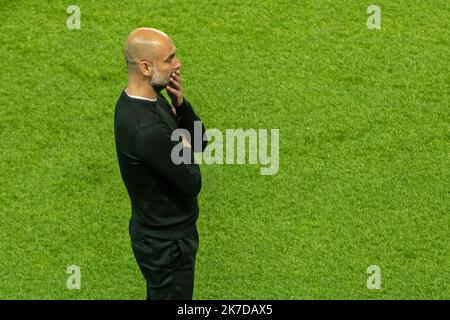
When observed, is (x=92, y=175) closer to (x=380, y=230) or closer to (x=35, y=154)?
(x=35, y=154)

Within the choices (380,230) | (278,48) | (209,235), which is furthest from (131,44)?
(278,48)

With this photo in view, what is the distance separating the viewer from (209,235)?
5152 millimetres

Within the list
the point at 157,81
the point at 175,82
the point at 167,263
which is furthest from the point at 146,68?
the point at 167,263

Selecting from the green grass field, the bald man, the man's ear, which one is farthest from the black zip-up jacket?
the green grass field

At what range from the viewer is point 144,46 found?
352cm

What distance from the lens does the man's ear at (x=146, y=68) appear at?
3.54 meters

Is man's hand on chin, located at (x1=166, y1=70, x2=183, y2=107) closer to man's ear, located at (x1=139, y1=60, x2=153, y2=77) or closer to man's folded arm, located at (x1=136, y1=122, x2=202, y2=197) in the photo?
man's ear, located at (x1=139, y1=60, x2=153, y2=77)

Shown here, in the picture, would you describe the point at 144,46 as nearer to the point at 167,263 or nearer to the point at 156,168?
the point at 156,168

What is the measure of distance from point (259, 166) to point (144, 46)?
220cm

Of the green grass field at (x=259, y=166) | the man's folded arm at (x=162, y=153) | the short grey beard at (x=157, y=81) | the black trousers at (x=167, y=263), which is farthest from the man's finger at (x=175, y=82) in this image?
the green grass field at (x=259, y=166)

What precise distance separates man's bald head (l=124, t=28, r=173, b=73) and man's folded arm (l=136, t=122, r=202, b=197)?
0.95 feet

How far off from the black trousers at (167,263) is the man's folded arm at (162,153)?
1.15 feet

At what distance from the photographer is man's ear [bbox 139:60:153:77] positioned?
354cm

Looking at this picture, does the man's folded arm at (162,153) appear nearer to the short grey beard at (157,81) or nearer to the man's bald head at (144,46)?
the short grey beard at (157,81)
